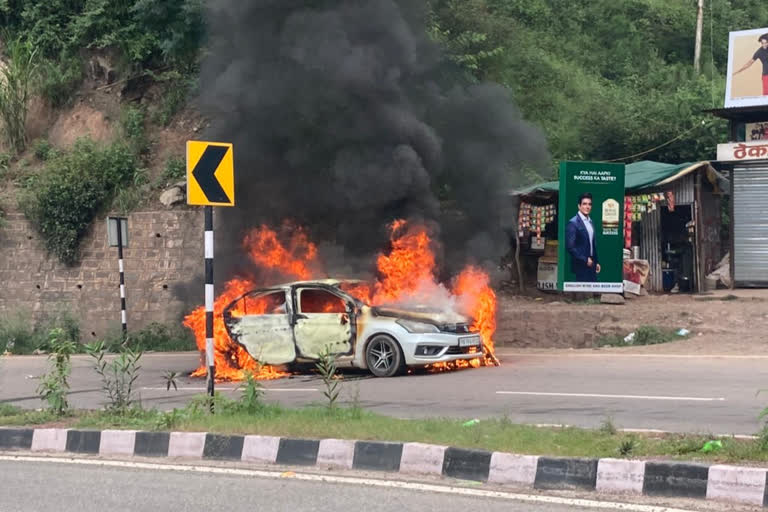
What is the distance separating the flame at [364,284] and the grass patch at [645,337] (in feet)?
11.1

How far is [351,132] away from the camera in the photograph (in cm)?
1747

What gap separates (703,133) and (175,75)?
54.0 feet

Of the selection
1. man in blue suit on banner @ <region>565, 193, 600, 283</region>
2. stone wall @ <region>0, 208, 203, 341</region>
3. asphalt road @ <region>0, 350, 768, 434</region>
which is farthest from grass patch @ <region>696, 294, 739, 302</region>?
stone wall @ <region>0, 208, 203, 341</region>

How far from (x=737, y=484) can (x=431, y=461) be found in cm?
218

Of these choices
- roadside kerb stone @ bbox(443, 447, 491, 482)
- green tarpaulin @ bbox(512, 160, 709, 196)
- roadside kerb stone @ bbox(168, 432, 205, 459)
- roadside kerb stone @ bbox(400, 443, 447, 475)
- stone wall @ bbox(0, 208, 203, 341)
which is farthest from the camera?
green tarpaulin @ bbox(512, 160, 709, 196)

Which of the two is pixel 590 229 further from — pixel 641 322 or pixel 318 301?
pixel 318 301

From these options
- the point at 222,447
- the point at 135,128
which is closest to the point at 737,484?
the point at 222,447

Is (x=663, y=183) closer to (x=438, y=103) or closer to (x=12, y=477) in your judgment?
(x=438, y=103)

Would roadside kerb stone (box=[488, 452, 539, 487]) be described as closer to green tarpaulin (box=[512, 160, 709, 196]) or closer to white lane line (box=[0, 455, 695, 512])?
white lane line (box=[0, 455, 695, 512])

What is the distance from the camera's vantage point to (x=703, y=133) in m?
30.7

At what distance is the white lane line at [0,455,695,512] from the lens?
6055 mm

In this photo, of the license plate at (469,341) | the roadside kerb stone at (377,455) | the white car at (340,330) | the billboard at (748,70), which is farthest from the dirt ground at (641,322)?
the roadside kerb stone at (377,455)

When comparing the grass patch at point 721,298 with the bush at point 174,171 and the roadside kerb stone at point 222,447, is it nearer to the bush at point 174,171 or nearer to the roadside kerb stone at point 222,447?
the bush at point 174,171

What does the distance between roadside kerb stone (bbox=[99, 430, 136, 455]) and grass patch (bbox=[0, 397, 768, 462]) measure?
222mm
